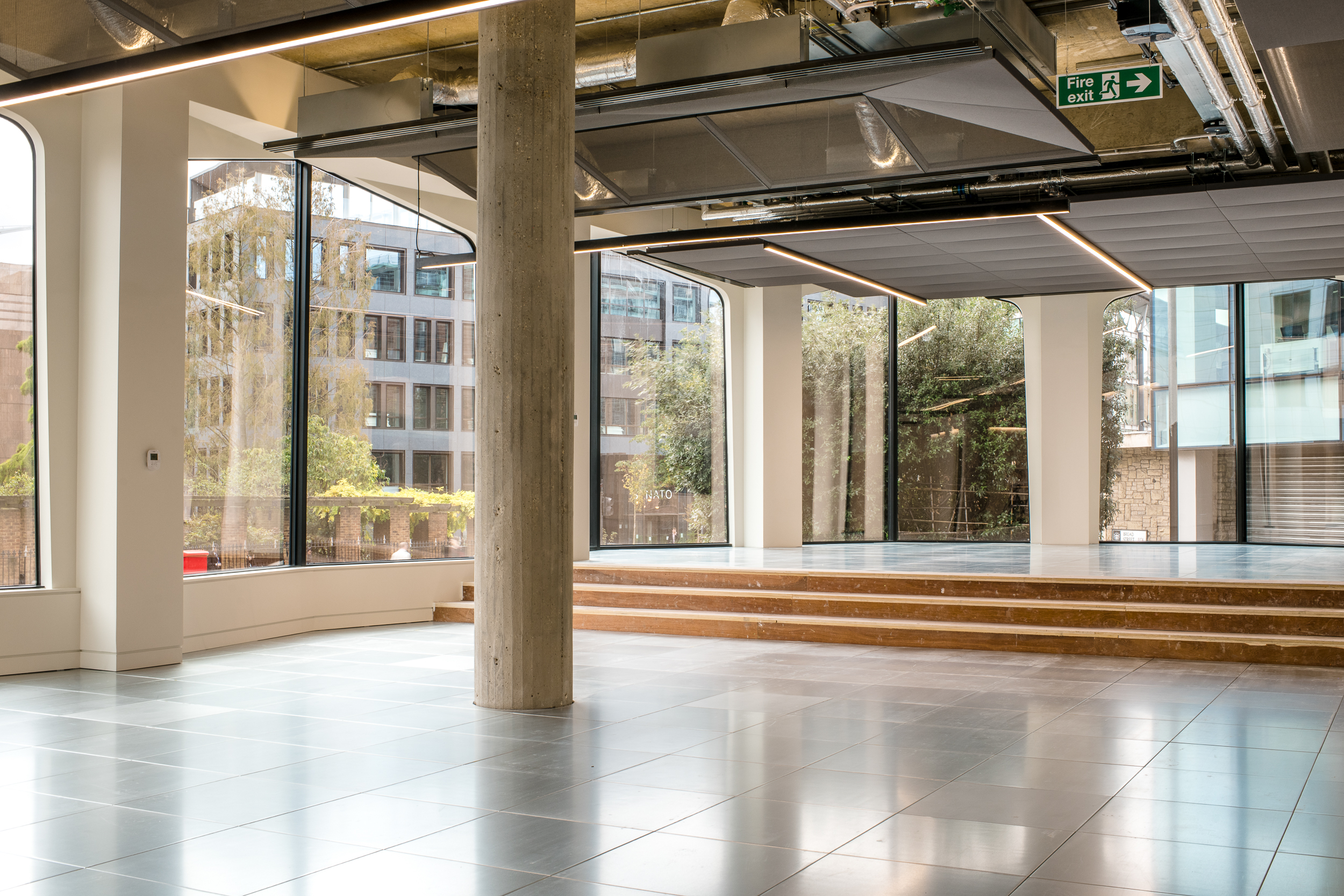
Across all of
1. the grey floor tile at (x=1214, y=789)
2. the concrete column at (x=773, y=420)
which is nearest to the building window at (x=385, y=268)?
the concrete column at (x=773, y=420)

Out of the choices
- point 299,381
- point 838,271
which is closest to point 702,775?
point 299,381

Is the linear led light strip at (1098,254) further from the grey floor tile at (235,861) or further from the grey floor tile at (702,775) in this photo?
the grey floor tile at (235,861)

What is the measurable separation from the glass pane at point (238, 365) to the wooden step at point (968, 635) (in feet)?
6.78

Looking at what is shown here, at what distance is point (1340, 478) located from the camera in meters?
14.2

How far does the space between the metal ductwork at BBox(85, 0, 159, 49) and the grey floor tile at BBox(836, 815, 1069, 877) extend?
4712mm

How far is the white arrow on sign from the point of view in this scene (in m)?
7.55

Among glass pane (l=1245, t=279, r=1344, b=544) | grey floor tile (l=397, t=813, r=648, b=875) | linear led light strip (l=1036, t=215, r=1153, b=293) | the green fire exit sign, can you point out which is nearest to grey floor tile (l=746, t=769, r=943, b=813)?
grey floor tile (l=397, t=813, r=648, b=875)

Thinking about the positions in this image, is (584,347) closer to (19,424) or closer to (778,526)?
(778,526)

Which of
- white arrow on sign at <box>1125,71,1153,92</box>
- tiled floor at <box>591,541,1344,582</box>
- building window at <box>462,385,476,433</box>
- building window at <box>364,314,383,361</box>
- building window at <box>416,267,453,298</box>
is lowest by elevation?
tiled floor at <box>591,541,1344,582</box>

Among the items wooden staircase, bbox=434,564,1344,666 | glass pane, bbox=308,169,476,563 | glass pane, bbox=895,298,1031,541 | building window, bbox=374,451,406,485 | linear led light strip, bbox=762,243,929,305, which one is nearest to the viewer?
wooden staircase, bbox=434,564,1344,666

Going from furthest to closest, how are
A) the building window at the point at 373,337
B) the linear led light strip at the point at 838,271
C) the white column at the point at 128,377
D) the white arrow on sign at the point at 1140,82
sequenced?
the building window at the point at 373,337 < the linear led light strip at the point at 838,271 < the white column at the point at 128,377 < the white arrow on sign at the point at 1140,82

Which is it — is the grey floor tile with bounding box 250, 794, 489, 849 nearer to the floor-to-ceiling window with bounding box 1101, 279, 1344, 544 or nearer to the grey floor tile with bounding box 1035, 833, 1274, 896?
the grey floor tile with bounding box 1035, 833, 1274, 896

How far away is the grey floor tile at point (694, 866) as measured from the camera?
3.45 m

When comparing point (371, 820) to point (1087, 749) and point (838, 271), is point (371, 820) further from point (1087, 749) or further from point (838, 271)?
point (838, 271)
